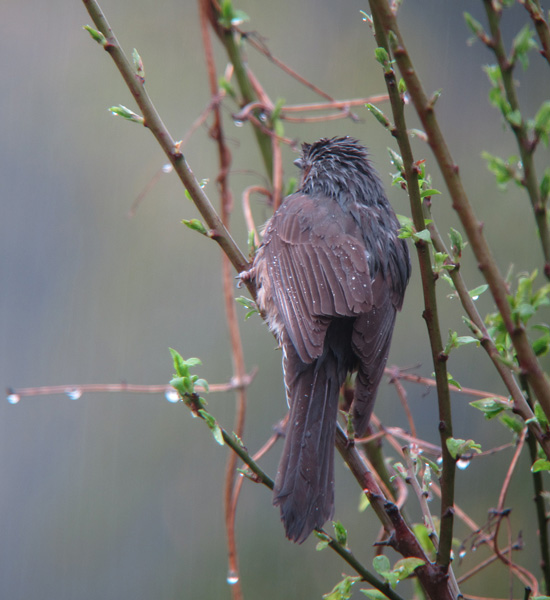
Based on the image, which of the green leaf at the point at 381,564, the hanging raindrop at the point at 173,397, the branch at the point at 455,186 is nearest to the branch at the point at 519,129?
the branch at the point at 455,186

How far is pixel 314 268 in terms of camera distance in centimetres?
234

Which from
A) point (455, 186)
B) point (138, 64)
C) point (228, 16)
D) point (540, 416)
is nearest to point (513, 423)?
point (540, 416)

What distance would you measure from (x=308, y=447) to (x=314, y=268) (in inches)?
27.3

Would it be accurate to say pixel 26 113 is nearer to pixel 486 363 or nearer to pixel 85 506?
pixel 85 506

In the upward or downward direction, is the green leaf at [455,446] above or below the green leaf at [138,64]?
below

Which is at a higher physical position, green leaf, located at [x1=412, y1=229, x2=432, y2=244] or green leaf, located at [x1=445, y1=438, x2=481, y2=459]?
green leaf, located at [x1=412, y1=229, x2=432, y2=244]

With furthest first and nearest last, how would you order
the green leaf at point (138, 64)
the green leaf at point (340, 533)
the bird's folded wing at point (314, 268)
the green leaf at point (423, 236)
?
the bird's folded wing at point (314, 268), the green leaf at point (138, 64), the green leaf at point (340, 533), the green leaf at point (423, 236)

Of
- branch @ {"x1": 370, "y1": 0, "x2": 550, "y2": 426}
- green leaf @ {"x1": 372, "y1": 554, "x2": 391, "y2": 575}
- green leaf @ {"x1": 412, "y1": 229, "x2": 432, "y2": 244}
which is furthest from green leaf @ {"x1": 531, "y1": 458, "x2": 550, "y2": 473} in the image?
green leaf @ {"x1": 412, "y1": 229, "x2": 432, "y2": 244}

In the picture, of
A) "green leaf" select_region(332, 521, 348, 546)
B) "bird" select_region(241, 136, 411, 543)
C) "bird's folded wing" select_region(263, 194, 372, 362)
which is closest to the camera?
"green leaf" select_region(332, 521, 348, 546)

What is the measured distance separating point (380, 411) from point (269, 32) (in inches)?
103

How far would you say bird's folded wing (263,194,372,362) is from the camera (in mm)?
2176

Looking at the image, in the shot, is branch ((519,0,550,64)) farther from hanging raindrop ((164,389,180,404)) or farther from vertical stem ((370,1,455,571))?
hanging raindrop ((164,389,180,404))

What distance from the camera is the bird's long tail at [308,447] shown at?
→ 1700 mm

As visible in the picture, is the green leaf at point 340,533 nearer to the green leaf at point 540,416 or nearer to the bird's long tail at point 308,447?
the bird's long tail at point 308,447
